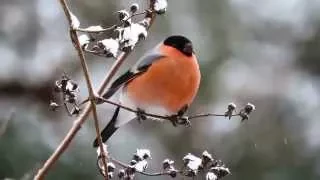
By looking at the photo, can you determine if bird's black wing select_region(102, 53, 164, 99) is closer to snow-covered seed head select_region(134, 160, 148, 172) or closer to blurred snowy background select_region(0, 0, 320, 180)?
snow-covered seed head select_region(134, 160, 148, 172)

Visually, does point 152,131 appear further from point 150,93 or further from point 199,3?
point 150,93

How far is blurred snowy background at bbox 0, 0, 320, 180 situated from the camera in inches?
142

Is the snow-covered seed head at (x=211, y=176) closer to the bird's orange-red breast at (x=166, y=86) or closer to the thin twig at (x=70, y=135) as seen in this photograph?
the thin twig at (x=70, y=135)

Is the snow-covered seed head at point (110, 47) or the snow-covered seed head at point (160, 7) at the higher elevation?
the snow-covered seed head at point (160, 7)

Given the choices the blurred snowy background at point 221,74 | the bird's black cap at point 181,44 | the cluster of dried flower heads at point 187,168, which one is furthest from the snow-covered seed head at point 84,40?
the blurred snowy background at point 221,74

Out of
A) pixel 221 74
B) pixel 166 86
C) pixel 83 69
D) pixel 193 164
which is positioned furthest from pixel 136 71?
pixel 221 74

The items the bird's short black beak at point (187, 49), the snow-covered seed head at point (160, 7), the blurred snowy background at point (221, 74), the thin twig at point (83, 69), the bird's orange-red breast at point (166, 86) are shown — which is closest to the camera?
the thin twig at point (83, 69)

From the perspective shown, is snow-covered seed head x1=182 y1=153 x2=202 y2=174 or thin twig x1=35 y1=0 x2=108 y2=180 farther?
snow-covered seed head x1=182 y1=153 x2=202 y2=174

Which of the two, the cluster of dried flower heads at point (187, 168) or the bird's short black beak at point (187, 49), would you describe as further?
the bird's short black beak at point (187, 49)

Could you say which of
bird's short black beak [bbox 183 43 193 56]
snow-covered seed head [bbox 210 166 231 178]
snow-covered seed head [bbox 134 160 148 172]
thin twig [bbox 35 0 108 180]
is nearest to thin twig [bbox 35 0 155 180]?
thin twig [bbox 35 0 108 180]

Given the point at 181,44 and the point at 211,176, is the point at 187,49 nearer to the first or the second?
the point at 181,44

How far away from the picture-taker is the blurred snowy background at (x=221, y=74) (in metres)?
3.60

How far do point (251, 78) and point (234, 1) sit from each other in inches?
17.1

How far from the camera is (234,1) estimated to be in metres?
4.09
